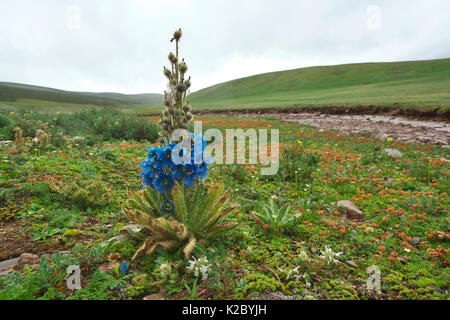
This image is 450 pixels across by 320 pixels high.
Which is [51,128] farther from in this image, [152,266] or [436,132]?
[436,132]

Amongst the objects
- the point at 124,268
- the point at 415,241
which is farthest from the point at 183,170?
the point at 415,241

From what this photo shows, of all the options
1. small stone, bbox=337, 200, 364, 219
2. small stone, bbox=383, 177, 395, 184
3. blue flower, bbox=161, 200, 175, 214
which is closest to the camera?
blue flower, bbox=161, 200, 175, 214

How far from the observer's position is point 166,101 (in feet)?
9.55

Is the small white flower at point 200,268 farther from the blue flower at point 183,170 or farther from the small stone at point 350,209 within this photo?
the small stone at point 350,209

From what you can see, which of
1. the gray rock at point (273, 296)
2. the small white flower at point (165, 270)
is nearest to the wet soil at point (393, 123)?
the gray rock at point (273, 296)

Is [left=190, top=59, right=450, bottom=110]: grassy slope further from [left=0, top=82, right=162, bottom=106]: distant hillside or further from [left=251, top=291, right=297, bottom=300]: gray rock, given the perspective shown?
[left=251, top=291, right=297, bottom=300]: gray rock

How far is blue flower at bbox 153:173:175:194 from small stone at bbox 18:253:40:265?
1516 millimetres

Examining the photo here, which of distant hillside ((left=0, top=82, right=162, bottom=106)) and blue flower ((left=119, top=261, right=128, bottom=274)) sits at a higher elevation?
distant hillside ((left=0, top=82, right=162, bottom=106))

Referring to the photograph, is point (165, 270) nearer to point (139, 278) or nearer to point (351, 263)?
point (139, 278)

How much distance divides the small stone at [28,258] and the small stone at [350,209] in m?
4.36

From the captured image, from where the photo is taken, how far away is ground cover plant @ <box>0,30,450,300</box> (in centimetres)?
246

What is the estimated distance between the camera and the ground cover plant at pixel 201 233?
2.46 meters

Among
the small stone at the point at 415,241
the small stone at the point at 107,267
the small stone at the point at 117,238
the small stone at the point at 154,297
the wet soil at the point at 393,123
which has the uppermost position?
the wet soil at the point at 393,123

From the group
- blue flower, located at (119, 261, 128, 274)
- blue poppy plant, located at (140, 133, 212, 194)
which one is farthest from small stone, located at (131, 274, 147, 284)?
blue poppy plant, located at (140, 133, 212, 194)
